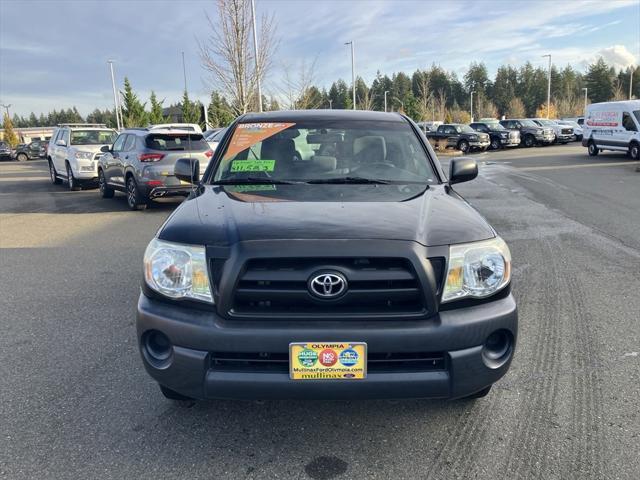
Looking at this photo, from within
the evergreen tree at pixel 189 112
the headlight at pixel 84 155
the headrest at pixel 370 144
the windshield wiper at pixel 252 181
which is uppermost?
the evergreen tree at pixel 189 112

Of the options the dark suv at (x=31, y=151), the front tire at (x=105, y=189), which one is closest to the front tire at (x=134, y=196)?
the front tire at (x=105, y=189)

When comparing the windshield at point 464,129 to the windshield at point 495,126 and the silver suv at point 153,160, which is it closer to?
the windshield at point 495,126

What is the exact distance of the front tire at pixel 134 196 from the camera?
440 inches

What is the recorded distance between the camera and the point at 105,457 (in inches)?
104

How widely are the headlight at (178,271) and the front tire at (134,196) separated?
355 inches

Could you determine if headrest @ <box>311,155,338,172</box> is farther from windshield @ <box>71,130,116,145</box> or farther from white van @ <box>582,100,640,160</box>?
white van @ <box>582,100,640,160</box>

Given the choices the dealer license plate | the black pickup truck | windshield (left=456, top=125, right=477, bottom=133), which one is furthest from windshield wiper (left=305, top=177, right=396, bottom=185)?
windshield (left=456, top=125, right=477, bottom=133)

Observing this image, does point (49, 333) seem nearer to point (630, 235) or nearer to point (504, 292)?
point (504, 292)

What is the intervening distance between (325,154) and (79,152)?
44.8 ft

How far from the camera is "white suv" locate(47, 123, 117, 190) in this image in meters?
15.4

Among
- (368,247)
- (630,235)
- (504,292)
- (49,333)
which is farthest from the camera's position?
(630,235)

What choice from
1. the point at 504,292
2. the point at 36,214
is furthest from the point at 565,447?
the point at 36,214

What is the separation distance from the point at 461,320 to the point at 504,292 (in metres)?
0.35

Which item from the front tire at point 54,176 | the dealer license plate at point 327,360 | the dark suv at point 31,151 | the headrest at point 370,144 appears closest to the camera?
the dealer license plate at point 327,360
